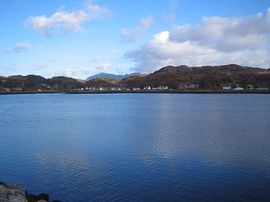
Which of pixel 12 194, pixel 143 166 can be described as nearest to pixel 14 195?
pixel 12 194

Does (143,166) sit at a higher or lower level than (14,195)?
lower

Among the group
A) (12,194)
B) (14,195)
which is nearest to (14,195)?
(14,195)

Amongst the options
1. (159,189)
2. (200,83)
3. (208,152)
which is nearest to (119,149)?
(208,152)

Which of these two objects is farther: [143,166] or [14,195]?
[143,166]

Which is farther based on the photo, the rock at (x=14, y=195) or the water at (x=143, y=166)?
the water at (x=143, y=166)

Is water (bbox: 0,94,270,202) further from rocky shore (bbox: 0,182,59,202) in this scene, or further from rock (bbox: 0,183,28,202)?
rock (bbox: 0,183,28,202)

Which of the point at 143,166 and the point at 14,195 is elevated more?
the point at 14,195

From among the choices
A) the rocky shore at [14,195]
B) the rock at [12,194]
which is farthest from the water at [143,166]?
the rock at [12,194]

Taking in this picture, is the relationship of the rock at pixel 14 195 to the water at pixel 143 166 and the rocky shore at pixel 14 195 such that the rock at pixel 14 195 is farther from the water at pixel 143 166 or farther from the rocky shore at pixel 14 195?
the water at pixel 143 166

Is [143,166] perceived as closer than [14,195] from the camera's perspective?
No

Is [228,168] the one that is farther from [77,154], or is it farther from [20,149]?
[20,149]

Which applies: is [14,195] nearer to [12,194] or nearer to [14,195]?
[14,195]

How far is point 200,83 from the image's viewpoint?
18850cm

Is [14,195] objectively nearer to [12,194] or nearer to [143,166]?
[12,194]
